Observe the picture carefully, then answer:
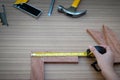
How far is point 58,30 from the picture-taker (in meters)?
1.36

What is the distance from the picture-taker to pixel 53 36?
1.33m

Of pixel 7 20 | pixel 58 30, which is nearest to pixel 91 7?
pixel 58 30

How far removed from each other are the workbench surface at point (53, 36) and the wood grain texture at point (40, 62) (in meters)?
0.03

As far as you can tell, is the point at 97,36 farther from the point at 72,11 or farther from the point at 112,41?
the point at 72,11

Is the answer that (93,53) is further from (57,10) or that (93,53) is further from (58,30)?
(57,10)

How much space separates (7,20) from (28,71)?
1.34ft

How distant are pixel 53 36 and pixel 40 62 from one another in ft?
0.73

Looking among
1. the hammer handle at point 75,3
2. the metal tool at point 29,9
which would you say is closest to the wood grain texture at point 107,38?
the hammer handle at point 75,3

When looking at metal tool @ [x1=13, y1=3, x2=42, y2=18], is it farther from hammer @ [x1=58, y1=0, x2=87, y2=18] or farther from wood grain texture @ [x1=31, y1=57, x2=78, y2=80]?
wood grain texture @ [x1=31, y1=57, x2=78, y2=80]

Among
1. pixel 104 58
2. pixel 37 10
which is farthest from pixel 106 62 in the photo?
pixel 37 10

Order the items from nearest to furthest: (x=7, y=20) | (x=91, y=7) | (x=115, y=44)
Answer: (x=115, y=44) → (x=7, y=20) → (x=91, y=7)

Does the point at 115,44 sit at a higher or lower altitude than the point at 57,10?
lower

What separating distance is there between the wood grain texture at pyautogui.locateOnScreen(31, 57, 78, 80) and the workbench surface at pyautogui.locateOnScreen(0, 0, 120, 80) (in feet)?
0.09

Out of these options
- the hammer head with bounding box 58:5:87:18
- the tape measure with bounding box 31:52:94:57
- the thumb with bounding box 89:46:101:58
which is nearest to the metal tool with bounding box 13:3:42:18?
the hammer head with bounding box 58:5:87:18
